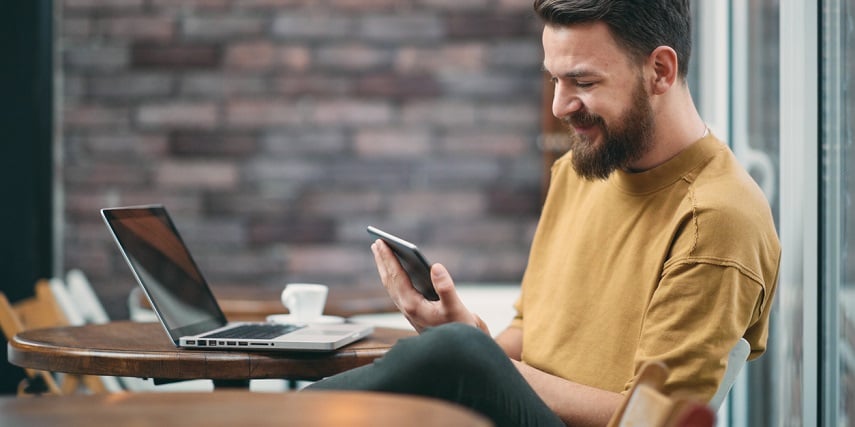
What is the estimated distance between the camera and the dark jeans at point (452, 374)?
55.8 inches

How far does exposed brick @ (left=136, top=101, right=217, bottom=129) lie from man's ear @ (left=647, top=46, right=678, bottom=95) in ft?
9.17

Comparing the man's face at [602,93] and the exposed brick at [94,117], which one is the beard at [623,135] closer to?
the man's face at [602,93]

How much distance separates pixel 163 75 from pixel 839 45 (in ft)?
9.54

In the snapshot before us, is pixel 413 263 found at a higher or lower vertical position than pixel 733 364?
higher

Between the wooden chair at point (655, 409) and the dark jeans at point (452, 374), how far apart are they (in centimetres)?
22

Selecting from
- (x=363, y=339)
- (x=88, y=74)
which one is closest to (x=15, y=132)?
(x=88, y=74)

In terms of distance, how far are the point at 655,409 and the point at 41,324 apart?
7.35 feet

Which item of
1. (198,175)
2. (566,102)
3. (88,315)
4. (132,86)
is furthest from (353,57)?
(566,102)

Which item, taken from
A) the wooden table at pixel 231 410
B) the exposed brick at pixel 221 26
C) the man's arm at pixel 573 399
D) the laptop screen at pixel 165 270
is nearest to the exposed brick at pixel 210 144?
the exposed brick at pixel 221 26

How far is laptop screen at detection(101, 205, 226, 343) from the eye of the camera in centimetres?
185

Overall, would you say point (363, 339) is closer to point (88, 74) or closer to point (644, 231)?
point (644, 231)

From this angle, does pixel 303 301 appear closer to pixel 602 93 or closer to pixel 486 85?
pixel 602 93

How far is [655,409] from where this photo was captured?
1.17 metres

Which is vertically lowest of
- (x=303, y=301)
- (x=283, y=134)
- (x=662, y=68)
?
(x=303, y=301)
